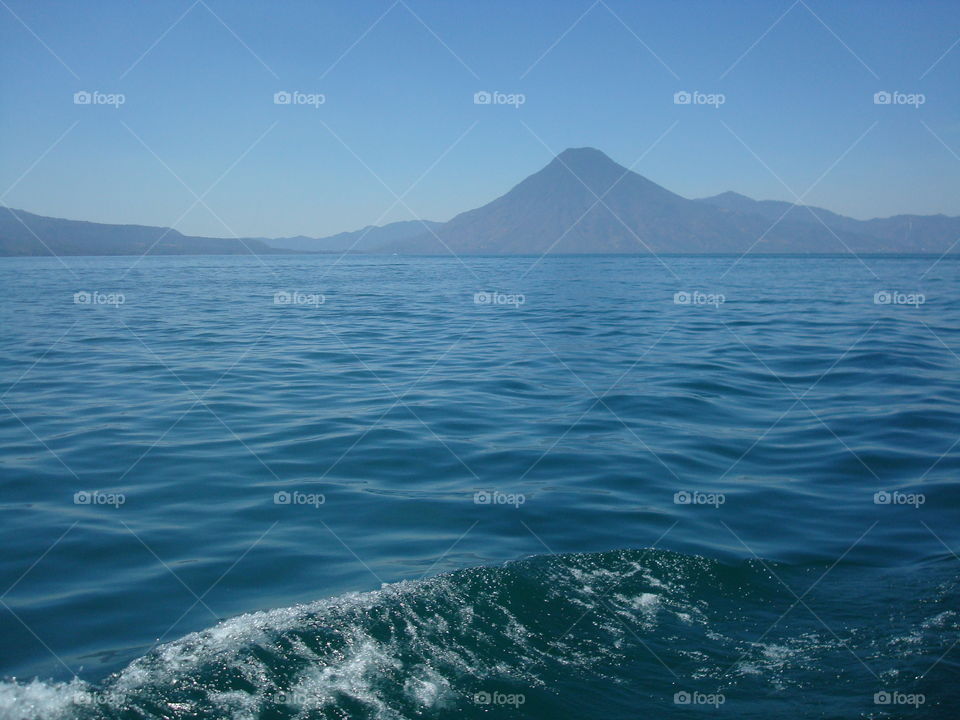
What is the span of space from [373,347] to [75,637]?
44.7 ft

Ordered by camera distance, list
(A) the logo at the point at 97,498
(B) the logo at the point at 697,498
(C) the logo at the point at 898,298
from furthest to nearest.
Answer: (C) the logo at the point at 898,298, (B) the logo at the point at 697,498, (A) the logo at the point at 97,498

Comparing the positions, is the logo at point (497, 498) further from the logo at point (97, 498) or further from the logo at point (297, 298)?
the logo at point (297, 298)

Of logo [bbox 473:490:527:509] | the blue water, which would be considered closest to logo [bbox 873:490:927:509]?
the blue water

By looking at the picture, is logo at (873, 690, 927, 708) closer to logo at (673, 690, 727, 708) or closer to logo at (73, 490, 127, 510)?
logo at (673, 690, 727, 708)

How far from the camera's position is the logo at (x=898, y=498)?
820 cm

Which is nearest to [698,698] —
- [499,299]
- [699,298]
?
[699,298]

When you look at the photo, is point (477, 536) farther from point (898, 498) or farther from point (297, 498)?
point (898, 498)

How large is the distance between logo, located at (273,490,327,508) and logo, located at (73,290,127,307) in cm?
2463

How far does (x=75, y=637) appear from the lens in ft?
16.8

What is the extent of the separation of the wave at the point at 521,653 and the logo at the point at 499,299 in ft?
84.3

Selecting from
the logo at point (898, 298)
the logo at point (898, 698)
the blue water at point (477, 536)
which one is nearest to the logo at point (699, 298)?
the logo at point (898, 298)

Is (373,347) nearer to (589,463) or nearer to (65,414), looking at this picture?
(65,414)

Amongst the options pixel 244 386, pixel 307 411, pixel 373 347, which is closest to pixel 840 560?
pixel 307 411

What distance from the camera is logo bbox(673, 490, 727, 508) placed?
318 inches
